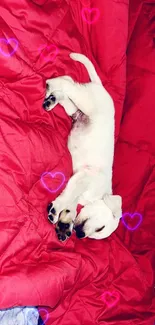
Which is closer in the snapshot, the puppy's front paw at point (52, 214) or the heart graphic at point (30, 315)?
the heart graphic at point (30, 315)

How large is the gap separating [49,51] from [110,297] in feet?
3.92

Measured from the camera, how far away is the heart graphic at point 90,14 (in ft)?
7.44

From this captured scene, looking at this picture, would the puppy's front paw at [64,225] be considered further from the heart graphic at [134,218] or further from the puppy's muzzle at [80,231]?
the heart graphic at [134,218]

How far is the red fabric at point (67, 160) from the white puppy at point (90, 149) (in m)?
0.06

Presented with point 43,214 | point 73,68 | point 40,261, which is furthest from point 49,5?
point 40,261

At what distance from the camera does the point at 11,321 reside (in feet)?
5.73

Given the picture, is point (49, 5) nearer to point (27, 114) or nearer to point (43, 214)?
point (27, 114)

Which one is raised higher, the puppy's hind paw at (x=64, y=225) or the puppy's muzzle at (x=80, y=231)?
the puppy's hind paw at (x=64, y=225)

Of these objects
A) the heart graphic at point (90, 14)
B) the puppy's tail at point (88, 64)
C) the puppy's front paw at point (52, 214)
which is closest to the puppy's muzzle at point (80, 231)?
the puppy's front paw at point (52, 214)

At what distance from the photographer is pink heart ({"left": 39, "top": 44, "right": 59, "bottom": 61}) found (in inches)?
82.3

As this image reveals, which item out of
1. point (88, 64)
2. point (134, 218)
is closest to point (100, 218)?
point (134, 218)

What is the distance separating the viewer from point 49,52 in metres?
2.11

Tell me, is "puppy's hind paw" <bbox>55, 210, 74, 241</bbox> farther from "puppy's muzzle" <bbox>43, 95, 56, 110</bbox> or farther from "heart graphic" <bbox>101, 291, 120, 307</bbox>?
"puppy's muzzle" <bbox>43, 95, 56, 110</bbox>

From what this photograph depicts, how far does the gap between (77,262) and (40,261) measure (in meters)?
0.17
